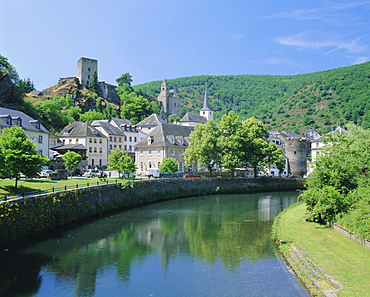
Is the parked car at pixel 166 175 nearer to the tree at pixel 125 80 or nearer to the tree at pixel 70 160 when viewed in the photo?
the tree at pixel 70 160

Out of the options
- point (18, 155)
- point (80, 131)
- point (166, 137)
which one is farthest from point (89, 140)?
point (18, 155)

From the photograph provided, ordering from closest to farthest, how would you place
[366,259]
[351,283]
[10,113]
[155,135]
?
[351,283] < [366,259] < [10,113] < [155,135]

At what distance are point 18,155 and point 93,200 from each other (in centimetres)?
819

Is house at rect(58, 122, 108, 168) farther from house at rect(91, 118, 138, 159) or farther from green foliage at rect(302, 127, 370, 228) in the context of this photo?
green foliage at rect(302, 127, 370, 228)

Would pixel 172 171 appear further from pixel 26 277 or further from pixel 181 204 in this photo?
pixel 26 277

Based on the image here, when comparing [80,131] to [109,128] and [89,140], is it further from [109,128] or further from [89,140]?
[109,128]

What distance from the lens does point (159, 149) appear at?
74375 mm

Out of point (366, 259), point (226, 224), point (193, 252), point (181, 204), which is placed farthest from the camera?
point (181, 204)

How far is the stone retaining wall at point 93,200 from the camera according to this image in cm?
2439

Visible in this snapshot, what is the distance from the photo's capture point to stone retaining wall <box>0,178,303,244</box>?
2439cm

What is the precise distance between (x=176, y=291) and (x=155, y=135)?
6057 centimetres

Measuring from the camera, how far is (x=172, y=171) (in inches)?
2539

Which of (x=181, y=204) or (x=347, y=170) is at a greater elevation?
(x=347, y=170)

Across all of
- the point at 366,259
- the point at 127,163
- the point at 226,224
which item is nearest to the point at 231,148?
the point at 127,163
